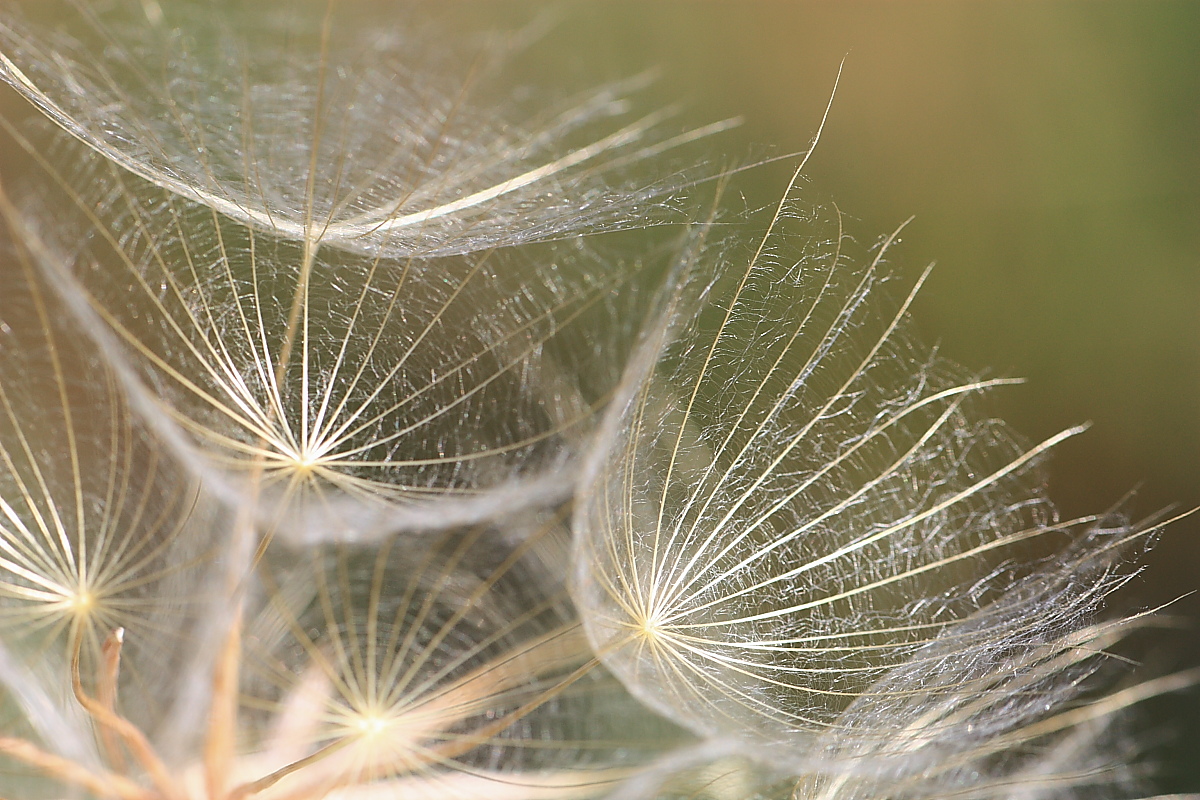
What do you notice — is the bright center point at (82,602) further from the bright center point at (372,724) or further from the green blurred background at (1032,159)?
the green blurred background at (1032,159)

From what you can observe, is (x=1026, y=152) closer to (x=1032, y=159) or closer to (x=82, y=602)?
(x=1032, y=159)

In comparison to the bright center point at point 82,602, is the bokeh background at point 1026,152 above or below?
above

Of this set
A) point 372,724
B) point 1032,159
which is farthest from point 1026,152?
point 372,724

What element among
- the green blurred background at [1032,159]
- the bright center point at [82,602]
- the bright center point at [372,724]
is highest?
the green blurred background at [1032,159]

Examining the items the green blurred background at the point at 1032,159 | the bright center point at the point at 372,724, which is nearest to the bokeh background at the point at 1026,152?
the green blurred background at the point at 1032,159

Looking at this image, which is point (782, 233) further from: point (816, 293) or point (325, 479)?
point (325, 479)

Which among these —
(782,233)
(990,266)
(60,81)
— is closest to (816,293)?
(782,233)

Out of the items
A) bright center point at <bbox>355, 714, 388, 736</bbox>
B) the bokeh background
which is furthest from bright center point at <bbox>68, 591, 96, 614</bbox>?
the bokeh background

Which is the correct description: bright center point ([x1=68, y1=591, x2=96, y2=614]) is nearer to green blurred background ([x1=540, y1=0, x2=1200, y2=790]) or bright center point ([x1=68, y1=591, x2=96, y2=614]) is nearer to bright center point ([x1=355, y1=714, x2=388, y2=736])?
bright center point ([x1=355, y1=714, x2=388, y2=736])

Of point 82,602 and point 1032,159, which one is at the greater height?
point 1032,159
